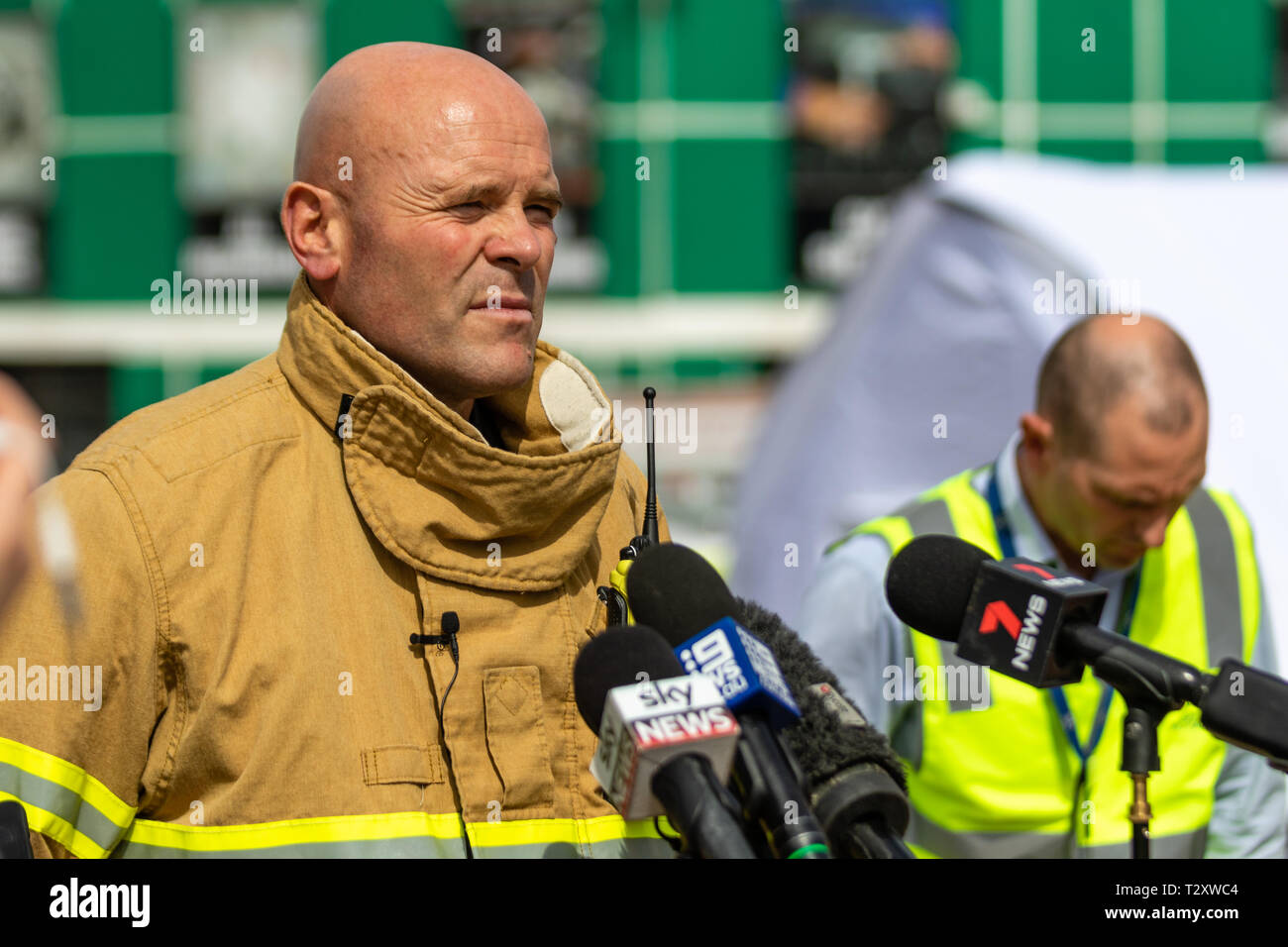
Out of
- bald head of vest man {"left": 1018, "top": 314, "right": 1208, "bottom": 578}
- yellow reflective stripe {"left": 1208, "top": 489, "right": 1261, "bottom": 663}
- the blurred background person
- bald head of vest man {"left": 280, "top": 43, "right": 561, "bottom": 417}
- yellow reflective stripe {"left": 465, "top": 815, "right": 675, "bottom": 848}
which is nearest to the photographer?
the blurred background person

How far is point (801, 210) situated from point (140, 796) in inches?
528

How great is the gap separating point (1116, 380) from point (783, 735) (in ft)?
5.82

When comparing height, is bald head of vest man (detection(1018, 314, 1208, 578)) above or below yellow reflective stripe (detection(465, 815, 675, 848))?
above

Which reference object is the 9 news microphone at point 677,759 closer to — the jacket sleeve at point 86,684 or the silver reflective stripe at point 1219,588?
the jacket sleeve at point 86,684

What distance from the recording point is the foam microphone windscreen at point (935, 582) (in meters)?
1.91

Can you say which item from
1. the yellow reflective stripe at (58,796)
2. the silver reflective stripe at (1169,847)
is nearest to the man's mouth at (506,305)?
the yellow reflective stripe at (58,796)

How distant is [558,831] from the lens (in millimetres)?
1923

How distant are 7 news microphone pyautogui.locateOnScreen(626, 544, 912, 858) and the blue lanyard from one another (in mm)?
1340

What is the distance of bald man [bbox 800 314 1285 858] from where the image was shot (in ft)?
9.84

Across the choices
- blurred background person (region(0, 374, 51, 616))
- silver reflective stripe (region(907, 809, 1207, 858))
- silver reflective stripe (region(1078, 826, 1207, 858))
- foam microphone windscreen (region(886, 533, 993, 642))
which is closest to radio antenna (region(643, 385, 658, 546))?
foam microphone windscreen (region(886, 533, 993, 642))

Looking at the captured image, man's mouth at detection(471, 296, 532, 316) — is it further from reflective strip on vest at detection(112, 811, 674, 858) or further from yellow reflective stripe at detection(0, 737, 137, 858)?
yellow reflective stripe at detection(0, 737, 137, 858)

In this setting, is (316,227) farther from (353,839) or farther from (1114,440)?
(1114,440)
